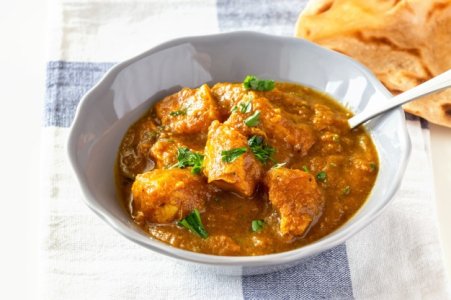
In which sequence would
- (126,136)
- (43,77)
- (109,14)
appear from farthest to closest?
(109,14)
(43,77)
(126,136)

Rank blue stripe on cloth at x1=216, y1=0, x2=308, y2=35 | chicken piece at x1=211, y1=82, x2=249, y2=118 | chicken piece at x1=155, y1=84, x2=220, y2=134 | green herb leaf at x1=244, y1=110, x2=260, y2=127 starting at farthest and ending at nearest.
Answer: blue stripe on cloth at x1=216, y1=0, x2=308, y2=35
chicken piece at x1=211, y1=82, x2=249, y2=118
chicken piece at x1=155, y1=84, x2=220, y2=134
green herb leaf at x1=244, y1=110, x2=260, y2=127

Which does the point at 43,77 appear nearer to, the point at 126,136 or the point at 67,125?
the point at 67,125

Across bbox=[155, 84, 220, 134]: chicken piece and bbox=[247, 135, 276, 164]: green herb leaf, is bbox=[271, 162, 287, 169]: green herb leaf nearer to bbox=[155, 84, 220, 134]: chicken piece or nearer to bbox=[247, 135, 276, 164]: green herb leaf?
bbox=[247, 135, 276, 164]: green herb leaf

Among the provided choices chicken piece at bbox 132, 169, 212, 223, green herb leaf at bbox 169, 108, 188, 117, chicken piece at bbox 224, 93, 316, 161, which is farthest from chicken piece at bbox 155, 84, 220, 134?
chicken piece at bbox 132, 169, 212, 223

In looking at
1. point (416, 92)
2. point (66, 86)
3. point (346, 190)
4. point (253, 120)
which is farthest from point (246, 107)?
point (66, 86)

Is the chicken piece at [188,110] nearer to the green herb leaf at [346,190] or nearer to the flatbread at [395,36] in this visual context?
the green herb leaf at [346,190]

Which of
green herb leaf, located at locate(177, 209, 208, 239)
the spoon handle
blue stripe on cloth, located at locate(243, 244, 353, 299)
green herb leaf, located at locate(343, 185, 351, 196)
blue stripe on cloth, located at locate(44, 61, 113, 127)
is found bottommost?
blue stripe on cloth, located at locate(243, 244, 353, 299)

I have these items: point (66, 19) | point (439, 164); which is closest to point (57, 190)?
point (66, 19)
